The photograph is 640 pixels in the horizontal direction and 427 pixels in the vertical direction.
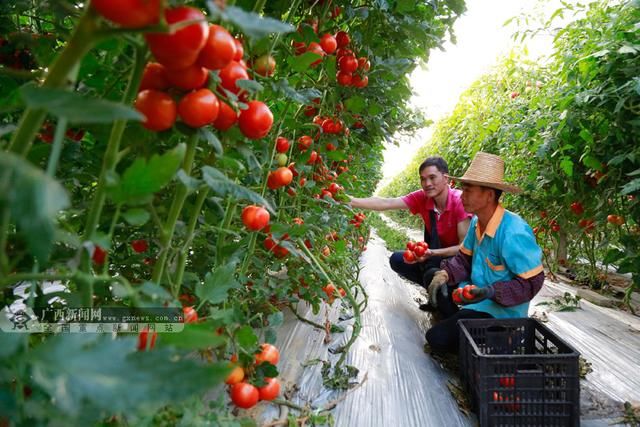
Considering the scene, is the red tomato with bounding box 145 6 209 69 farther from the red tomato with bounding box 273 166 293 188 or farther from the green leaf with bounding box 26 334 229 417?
the red tomato with bounding box 273 166 293 188

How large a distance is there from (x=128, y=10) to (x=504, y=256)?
167 cm

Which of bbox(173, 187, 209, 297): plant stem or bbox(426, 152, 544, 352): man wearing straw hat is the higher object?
bbox(173, 187, 209, 297): plant stem

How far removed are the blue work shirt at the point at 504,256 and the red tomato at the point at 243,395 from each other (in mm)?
1285

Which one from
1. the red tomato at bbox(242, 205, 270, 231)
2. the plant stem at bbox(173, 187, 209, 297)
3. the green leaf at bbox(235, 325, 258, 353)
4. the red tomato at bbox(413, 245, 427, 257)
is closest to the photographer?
the plant stem at bbox(173, 187, 209, 297)

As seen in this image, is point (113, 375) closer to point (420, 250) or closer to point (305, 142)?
point (305, 142)

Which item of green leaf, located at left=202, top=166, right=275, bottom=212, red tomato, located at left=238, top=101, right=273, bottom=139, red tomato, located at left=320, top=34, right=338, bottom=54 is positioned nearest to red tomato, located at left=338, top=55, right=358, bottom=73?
red tomato, located at left=320, top=34, right=338, bottom=54

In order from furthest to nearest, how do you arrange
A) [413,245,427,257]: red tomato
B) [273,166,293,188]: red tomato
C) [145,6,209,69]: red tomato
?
[413,245,427,257]: red tomato
[273,166,293,188]: red tomato
[145,6,209,69]: red tomato

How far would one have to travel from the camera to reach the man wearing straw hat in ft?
5.23

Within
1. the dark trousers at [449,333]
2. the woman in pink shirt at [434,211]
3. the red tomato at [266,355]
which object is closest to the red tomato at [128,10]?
the red tomato at [266,355]

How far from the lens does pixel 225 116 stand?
491 millimetres

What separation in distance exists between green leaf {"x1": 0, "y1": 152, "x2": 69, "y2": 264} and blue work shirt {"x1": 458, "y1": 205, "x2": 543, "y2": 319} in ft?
5.56

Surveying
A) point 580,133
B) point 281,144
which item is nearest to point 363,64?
point 281,144

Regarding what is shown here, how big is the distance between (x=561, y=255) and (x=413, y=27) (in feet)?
10.9

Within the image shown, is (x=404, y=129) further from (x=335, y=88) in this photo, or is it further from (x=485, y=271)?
Result: (x=335, y=88)
